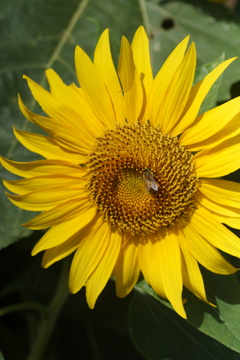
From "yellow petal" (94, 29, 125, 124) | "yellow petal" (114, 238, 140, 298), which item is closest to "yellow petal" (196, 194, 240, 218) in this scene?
"yellow petal" (114, 238, 140, 298)

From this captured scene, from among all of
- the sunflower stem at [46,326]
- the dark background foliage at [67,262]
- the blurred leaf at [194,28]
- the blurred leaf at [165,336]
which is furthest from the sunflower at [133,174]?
the blurred leaf at [194,28]

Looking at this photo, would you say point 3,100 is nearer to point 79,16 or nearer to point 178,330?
point 79,16

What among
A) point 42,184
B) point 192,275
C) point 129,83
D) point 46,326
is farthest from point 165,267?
point 46,326

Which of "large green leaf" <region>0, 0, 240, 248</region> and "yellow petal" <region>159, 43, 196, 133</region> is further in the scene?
"large green leaf" <region>0, 0, 240, 248</region>

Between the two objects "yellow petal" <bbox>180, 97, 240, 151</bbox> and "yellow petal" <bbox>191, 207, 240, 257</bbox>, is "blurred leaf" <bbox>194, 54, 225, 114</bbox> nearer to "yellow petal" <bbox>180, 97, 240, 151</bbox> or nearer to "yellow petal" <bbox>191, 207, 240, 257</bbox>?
"yellow petal" <bbox>180, 97, 240, 151</bbox>

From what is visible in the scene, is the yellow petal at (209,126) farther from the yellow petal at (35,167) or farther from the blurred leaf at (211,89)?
the yellow petal at (35,167)
